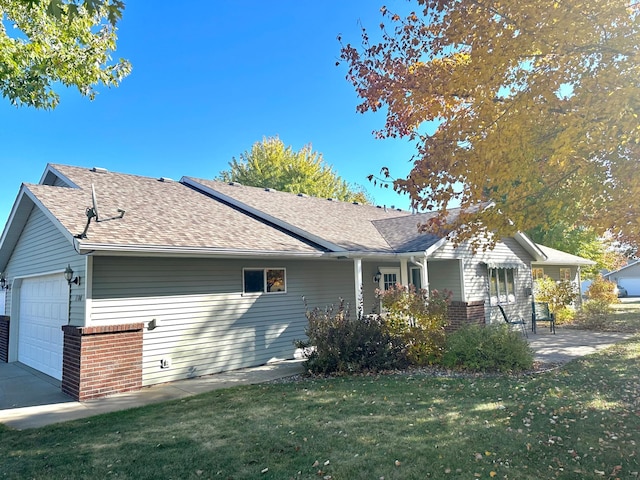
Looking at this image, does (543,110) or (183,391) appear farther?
(183,391)

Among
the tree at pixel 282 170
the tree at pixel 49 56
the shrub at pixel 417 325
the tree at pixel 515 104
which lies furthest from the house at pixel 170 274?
the tree at pixel 282 170

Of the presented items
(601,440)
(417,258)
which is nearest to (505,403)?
(601,440)

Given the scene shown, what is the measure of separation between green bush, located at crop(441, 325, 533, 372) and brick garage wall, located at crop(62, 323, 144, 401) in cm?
626

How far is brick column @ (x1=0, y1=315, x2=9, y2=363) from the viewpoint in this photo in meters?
11.3

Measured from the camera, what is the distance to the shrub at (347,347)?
8414mm

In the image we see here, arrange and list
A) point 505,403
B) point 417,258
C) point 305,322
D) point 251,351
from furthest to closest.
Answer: point 417,258, point 305,322, point 251,351, point 505,403

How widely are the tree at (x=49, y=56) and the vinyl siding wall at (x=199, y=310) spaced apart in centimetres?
427

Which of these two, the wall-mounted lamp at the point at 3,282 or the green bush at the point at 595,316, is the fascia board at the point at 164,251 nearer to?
the wall-mounted lamp at the point at 3,282

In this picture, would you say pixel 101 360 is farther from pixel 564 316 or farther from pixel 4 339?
pixel 564 316

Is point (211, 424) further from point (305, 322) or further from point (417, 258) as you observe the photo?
point (417, 258)

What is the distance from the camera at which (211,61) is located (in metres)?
14.2

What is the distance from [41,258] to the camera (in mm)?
9922

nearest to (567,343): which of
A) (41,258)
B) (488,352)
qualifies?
(488,352)

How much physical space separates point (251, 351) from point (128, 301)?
3126mm
